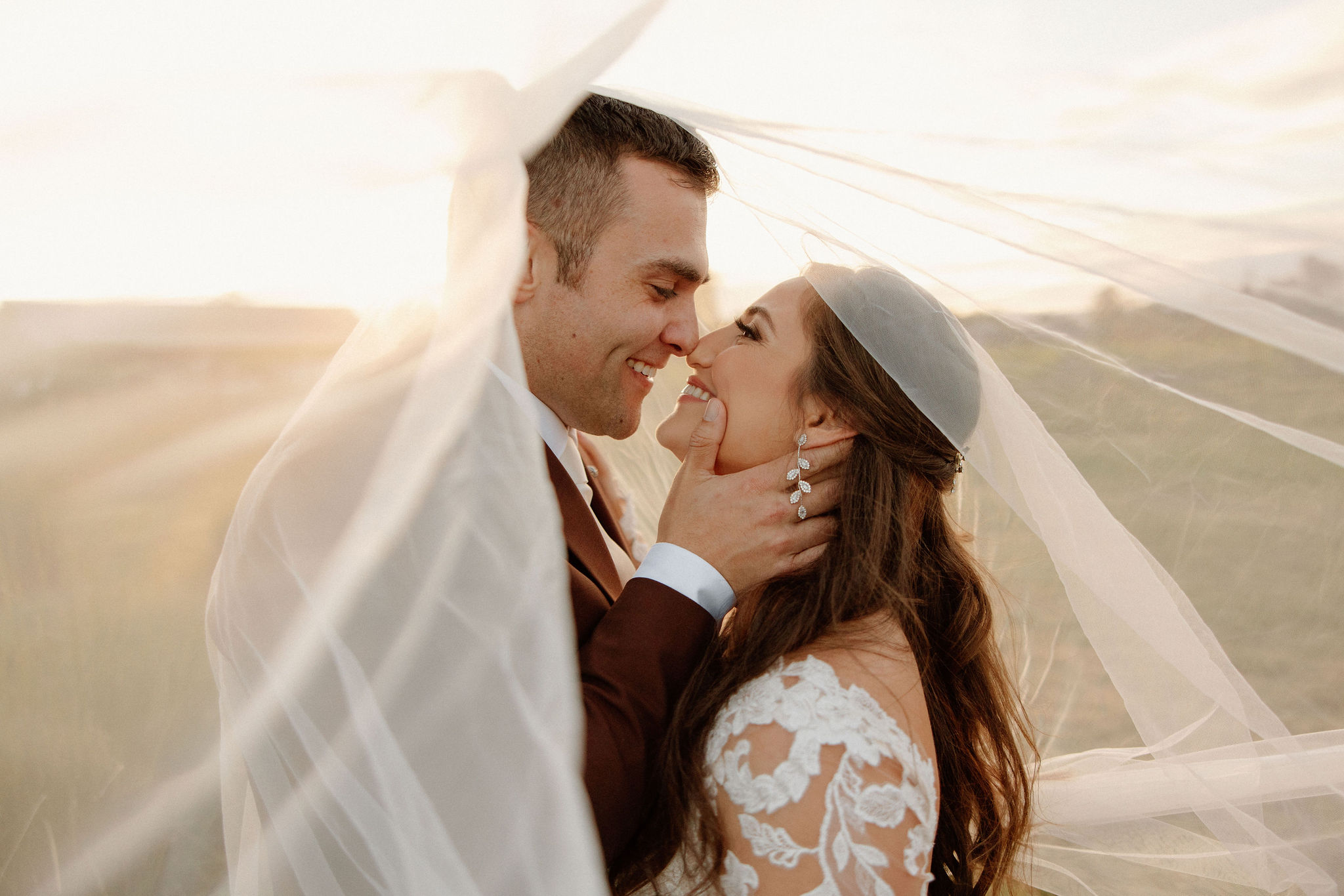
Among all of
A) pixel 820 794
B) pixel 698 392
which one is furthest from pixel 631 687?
pixel 698 392

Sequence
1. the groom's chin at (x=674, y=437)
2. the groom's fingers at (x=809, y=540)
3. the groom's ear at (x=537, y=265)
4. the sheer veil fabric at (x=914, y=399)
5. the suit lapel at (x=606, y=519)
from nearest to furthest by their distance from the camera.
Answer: the sheer veil fabric at (x=914, y=399), the groom's fingers at (x=809, y=540), the groom's chin at (x=674, y=437), the groom's ear at (x=537, y=265), the suit lapel at (x=606, y=519)

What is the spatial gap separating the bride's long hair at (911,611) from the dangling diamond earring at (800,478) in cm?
11

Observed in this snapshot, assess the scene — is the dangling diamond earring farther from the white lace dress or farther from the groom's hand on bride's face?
the white lace dress

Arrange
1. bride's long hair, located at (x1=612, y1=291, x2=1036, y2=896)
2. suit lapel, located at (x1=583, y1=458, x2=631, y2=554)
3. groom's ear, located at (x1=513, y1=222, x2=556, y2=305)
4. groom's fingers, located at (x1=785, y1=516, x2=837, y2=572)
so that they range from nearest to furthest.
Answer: bride's long hair, located at (x1=612, y1=291, x2=1036, y2=896) < groom's fingers, located at (x1=785, y1=516, x2=837, y2=572) < groom's ear, located at (x1=513, y1=222, x2=556, y2=305) < suit lapel, located at (x1=583, y1=458, x2=631, y2=554)

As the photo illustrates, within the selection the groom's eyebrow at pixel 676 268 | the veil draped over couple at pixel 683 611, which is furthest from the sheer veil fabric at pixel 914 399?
the groom's eyebrow at pixel 676 268

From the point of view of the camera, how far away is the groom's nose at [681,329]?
3090 millimetres

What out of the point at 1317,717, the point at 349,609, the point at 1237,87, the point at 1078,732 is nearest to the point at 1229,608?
the point at 1317,717

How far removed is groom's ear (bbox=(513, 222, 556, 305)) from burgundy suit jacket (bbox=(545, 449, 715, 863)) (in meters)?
0.93

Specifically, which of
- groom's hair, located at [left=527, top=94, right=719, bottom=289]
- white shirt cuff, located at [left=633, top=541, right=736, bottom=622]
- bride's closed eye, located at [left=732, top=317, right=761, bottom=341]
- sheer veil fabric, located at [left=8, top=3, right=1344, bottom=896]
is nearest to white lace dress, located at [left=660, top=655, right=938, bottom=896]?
white shirt cuff, located at [left=633, top=541, right=736, bottom=622]

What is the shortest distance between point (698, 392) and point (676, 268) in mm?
406

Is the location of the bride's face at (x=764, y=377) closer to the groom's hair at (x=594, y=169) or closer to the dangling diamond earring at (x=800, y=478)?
the dangling diamond earring at (x=800, y=478)

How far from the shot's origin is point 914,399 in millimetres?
2398

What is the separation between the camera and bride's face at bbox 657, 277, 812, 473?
273 cm

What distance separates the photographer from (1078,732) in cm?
288
